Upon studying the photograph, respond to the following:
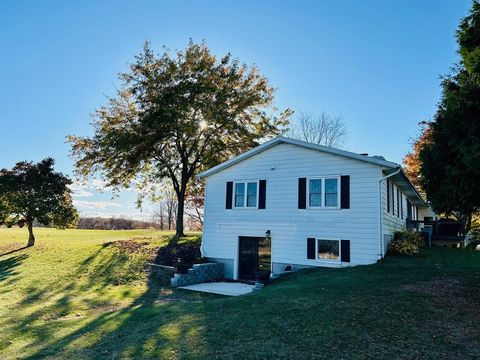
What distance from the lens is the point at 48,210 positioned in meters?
22.1

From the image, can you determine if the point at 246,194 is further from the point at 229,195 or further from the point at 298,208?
the point at 298,208

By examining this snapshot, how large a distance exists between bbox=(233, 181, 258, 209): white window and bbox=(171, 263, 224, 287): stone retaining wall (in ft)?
9.96

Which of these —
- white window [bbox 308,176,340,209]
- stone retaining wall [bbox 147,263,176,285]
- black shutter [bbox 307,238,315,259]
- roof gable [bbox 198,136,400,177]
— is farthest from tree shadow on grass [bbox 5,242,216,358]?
roof gable [bbox 198,136,400,177]

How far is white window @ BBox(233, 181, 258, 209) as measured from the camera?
15945 mm

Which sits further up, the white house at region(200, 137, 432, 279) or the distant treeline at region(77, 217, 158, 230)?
the white house at region(200, 137, 432, 279)

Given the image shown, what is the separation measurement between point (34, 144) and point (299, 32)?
14885 millimetres

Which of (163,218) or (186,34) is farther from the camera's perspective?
(163,218)

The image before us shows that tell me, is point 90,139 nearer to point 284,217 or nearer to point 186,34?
point 186,34

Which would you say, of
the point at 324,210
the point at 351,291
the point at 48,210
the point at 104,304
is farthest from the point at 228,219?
the point at 48,210

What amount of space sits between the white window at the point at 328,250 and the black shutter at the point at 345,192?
1.48m

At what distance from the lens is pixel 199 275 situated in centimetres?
1525

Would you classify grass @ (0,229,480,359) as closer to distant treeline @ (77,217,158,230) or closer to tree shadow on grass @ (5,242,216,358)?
tree shadow on grass @ (5,242,216,358)

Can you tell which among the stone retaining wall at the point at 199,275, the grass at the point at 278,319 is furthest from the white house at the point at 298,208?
the grass at the point at 278,319

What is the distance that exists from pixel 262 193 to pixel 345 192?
3705 mm
